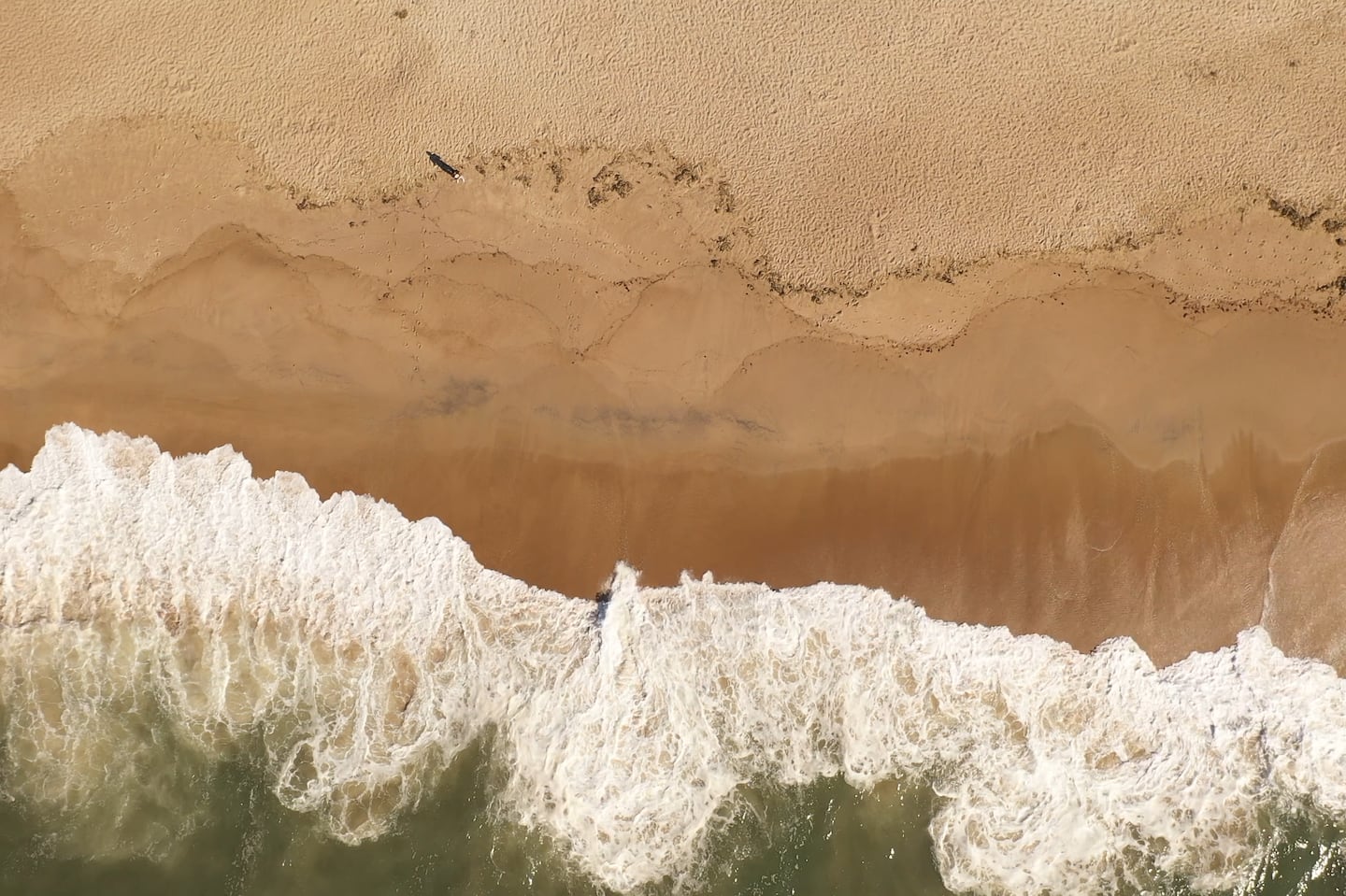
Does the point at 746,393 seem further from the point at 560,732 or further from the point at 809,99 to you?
the point at 560,732

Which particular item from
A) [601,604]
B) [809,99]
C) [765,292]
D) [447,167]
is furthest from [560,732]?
[809,99]

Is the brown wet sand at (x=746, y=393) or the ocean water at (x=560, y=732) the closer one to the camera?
the ocean water at (x=560, y=732)

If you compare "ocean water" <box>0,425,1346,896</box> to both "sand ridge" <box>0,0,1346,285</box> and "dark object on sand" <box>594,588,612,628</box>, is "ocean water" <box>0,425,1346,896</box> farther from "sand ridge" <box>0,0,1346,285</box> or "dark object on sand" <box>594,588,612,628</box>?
"sand ridge" <box>0,0,1346,285</box>

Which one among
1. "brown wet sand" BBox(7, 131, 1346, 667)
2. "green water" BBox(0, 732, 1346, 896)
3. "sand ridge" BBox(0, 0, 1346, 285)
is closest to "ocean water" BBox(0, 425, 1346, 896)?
"green water" BBox(0, 732, 1346, 896)

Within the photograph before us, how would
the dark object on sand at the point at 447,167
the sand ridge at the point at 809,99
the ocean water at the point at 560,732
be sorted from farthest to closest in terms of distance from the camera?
the dark object on sand at the point at 447,167
the sand ridge at the point at 809,99
the ocean water at the point at 560,732

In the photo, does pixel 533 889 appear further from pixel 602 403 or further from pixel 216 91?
pixel 216 91

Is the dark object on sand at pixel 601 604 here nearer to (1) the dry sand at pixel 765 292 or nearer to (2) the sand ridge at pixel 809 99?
(1) the dry sand at pixel 765 292

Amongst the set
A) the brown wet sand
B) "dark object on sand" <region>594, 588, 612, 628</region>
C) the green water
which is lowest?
the green water

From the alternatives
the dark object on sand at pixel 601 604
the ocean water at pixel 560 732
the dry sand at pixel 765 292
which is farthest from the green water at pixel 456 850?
the dry sand at pixel 765 292
